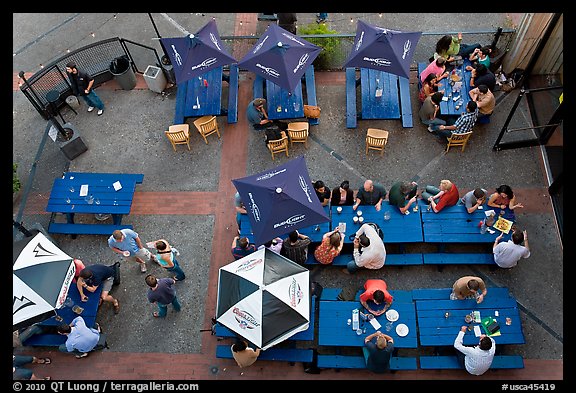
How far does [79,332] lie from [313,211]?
5551mm

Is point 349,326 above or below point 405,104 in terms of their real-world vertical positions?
below

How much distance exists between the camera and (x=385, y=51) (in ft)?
40.9

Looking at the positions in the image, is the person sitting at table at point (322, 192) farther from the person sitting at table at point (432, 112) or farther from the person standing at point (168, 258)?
the person sitting at table at point (432, 112)

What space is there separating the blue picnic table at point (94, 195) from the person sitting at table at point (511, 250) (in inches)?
344

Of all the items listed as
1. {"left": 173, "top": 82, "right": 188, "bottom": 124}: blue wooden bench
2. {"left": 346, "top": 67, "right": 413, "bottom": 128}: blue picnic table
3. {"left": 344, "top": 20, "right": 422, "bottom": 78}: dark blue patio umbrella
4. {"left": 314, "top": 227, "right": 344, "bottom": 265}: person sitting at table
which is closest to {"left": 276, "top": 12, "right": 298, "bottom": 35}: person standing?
{"left": 346, "top": 67, "right": 413, "bottom": 128}: blue picnic table

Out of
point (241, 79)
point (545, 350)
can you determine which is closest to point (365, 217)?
point (545, 350)

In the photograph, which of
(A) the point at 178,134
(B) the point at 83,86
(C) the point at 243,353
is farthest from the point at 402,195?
(B) the point at 83,86

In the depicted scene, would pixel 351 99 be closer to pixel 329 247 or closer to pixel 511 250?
pixel 329 247

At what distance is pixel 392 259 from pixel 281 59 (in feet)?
18.7

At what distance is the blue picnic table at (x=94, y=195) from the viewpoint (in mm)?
12273

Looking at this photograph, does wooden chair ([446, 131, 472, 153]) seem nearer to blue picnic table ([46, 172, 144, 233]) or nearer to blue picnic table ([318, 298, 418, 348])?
blue picnic table ([318, 298, 418, 348])

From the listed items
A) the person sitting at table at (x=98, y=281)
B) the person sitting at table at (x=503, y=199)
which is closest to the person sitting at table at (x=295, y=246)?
the person sitting at table at (x=98, y=281)

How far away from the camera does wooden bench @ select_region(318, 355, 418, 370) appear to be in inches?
401

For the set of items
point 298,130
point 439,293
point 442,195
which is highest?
point 298,130
